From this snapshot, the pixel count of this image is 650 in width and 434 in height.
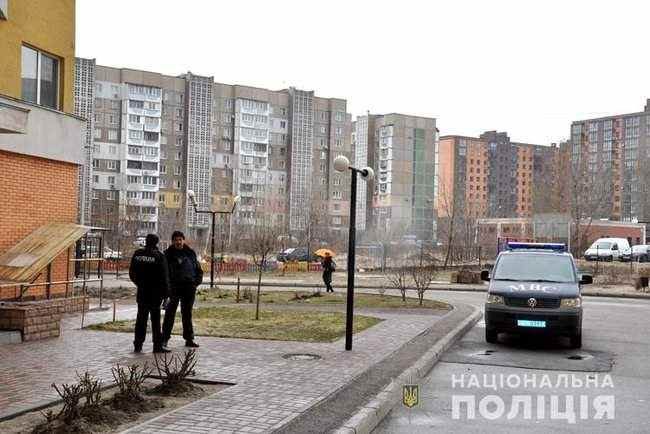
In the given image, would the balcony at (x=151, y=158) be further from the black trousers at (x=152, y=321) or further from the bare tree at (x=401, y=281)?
the black trousers at (x=152, y=321)

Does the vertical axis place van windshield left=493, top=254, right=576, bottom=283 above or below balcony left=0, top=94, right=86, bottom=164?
below

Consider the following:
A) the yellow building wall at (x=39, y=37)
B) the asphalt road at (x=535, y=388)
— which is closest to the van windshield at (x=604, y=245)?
the asphalt road at (x=535, y=388)

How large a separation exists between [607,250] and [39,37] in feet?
170

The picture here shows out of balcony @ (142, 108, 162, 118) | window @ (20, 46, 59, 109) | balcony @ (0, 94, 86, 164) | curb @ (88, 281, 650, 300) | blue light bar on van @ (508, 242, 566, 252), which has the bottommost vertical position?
curb @ (88, 281, 650, 300)

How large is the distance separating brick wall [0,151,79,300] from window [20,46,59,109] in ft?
4.74

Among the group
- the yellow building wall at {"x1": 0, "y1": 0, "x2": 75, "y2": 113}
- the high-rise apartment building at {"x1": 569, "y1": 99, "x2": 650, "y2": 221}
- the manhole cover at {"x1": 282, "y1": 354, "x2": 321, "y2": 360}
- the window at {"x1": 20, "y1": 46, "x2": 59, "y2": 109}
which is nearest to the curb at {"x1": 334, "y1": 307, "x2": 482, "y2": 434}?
the manhole cover at {"x1": 282, "y1": 354, "x2": 321, "y2": 360}

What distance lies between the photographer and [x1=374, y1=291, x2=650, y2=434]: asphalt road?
6.95 metres

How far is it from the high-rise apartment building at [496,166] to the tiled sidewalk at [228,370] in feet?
410

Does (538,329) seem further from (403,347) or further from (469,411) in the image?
(469,411)

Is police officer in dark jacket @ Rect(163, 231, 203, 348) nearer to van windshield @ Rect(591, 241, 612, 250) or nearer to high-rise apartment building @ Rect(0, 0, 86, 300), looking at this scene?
high-rise apartment building @ Rect(0, 0, 86, 300)

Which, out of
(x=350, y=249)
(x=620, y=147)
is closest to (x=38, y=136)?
(x=350, y=249)

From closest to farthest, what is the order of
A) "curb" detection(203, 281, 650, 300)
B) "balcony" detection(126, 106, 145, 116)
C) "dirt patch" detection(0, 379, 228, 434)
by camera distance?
"dirt patch" detection(0, 379, 228, 434), "curb" detection(203, 281, 650, 300), "balcony" detection(126, 106, 145, 116)

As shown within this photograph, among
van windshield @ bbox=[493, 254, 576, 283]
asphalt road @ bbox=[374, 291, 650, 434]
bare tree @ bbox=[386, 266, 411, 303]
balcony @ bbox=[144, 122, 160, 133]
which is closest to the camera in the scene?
asphalt road @ bbox=[374, 291, 650, 434]

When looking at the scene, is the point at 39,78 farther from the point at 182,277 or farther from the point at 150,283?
the point at 150,283
